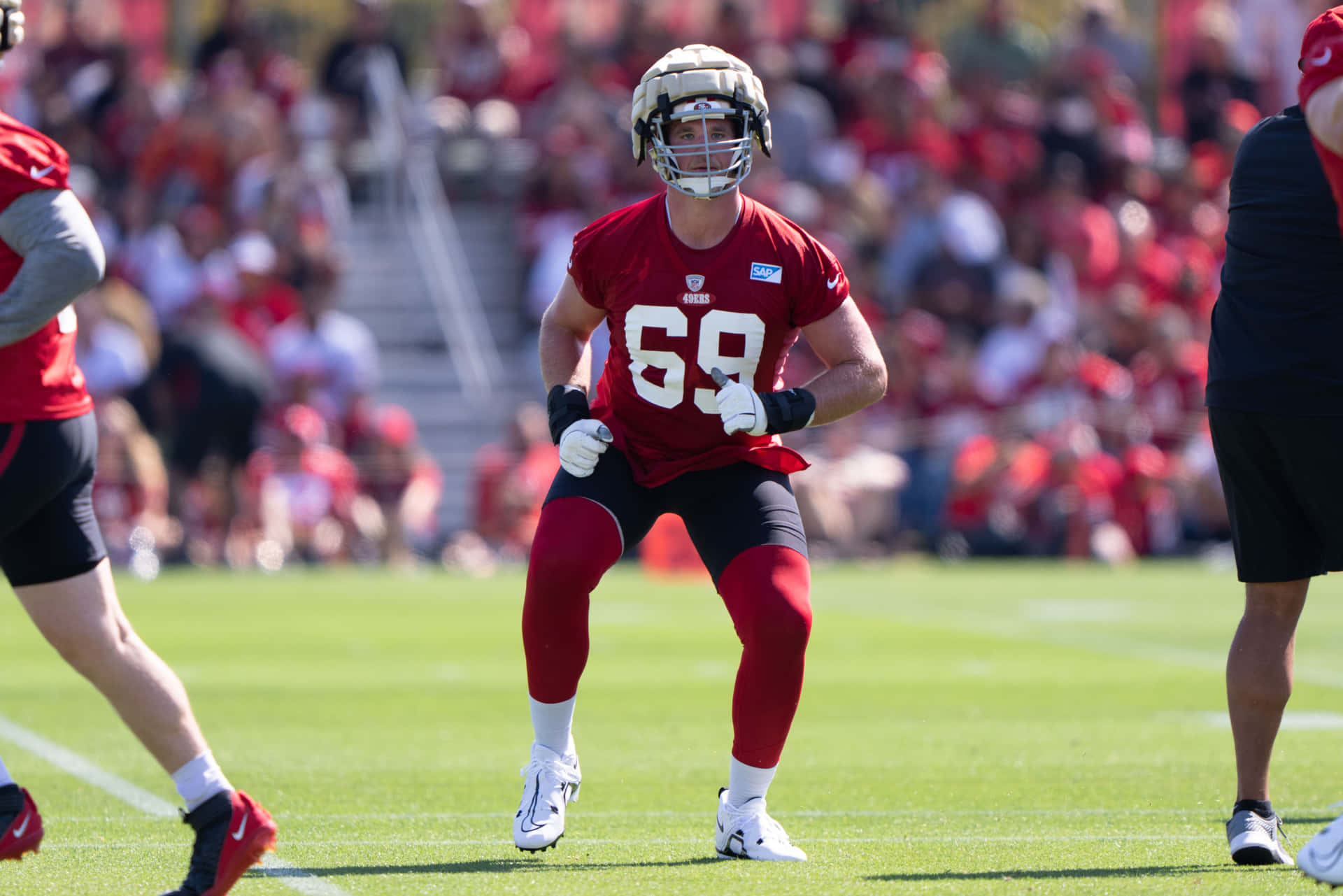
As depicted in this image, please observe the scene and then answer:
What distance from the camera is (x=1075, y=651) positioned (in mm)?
11320

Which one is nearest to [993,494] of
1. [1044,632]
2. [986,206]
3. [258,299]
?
[986,206]

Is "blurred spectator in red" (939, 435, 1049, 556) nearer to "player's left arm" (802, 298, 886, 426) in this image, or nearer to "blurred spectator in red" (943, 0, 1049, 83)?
"blurred spectator in red" (943, 0, 1049, 83)

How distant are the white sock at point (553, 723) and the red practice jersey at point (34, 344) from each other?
1.53 meters

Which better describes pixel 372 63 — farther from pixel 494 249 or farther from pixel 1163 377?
pixel 1163 377

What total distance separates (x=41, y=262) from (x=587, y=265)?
166cm

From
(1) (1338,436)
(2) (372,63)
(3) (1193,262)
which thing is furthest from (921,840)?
(2) (372,63)

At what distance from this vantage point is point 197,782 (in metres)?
4.57

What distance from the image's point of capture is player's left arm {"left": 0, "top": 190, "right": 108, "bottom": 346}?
173 inches

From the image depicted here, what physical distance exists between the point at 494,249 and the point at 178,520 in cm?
562

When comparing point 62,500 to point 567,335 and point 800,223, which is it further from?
point 800,223

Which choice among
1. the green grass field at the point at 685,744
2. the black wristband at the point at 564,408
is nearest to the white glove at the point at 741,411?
the black wristband at the point at 564,408

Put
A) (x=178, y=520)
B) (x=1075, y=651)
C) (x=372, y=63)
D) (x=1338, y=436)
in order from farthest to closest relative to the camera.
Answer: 1. (x=372, y=63)
2. (x=178, y=520)
3. (x=1075, y=651)
4. (x=1338, y=436)

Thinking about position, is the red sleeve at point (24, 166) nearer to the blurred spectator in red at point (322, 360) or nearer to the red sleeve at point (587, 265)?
the red sleeve at point (587, 265)

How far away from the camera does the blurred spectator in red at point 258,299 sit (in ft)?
57.8
